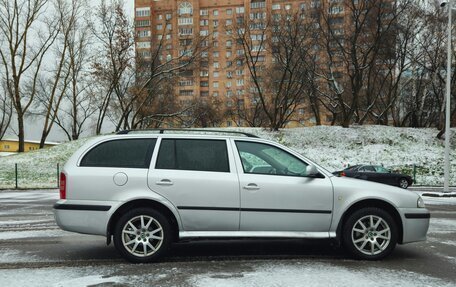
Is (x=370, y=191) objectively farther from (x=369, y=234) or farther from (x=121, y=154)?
(x=121, y=154)

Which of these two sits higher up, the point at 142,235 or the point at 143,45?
the point at 143,45

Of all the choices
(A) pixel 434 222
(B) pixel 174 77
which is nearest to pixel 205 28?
(B) pixel 174 77

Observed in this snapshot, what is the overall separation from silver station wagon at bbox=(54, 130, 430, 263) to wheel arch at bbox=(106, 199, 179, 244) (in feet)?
0.04

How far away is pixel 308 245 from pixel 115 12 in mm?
32977

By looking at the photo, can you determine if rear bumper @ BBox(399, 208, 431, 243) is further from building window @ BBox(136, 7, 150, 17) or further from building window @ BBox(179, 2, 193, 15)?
building window @ BBox(179, 2, 193, 15)

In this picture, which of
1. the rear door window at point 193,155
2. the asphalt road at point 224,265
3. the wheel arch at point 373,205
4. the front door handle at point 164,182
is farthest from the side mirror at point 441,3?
the front door handle at point 164,182

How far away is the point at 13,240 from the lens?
7262 mm

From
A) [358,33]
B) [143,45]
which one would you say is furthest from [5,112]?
[358,33]

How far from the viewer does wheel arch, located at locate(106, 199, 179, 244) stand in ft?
18.0

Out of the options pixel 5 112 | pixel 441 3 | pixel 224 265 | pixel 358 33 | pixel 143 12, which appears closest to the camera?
pixel 224 265

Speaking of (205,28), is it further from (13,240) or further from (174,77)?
(13,240)

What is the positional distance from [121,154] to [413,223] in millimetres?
4128

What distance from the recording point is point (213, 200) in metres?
5.49

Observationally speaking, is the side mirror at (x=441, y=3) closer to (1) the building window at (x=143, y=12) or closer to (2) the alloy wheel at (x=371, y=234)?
(2) the alloy wheel at (x=371, y=234)
